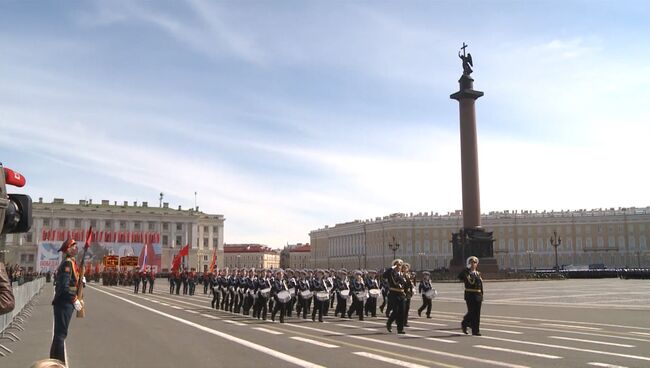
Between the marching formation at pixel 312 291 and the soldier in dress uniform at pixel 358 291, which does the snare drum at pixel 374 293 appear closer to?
the marching formation at pixel 312 291

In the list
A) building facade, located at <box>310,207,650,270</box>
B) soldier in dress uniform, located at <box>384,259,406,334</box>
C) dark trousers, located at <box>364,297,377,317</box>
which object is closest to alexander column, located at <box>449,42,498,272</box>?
dark trousers, located at <box>364,297,377,317</box>

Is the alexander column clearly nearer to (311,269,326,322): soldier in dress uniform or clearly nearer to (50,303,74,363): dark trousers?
(311,269,326,322): soldier in dress uniform

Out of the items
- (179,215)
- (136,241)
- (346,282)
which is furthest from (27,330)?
(179,215)

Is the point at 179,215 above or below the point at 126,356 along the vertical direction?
above

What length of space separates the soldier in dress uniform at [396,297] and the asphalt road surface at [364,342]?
327 mm

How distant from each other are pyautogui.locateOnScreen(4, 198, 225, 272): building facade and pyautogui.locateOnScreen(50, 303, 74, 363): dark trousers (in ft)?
299

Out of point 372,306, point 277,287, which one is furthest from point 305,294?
point 372,306

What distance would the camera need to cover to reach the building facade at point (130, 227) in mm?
107375

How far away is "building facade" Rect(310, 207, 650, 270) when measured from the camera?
398 ft

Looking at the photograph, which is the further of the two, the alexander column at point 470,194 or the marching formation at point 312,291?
the alexander column at point 470,194

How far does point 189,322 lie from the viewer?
59.0 feet

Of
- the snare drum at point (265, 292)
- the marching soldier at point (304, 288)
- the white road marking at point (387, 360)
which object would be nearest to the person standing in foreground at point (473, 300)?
the white road marking at point (387, 360)

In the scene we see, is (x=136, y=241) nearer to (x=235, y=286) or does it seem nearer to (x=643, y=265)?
(x=235, y=286)

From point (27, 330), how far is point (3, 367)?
6669mm
